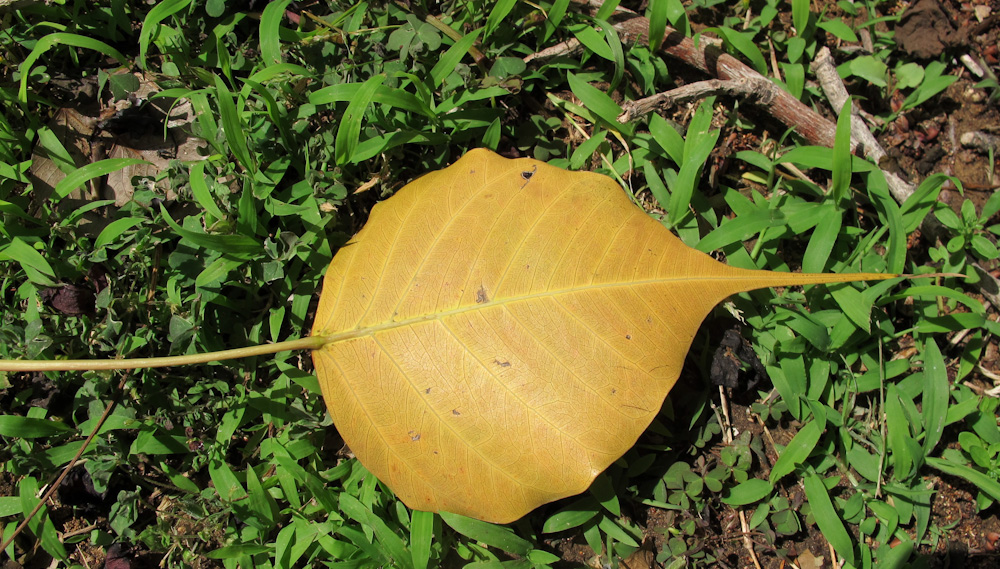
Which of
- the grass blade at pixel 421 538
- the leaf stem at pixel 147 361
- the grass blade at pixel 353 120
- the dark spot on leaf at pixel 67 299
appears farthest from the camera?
the dark spot on leaf at pixel 67 299

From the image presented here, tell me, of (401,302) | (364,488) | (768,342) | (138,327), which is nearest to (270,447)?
(364,488)

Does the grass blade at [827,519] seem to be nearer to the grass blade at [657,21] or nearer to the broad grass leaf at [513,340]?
the broad grass leaf at [513,340]

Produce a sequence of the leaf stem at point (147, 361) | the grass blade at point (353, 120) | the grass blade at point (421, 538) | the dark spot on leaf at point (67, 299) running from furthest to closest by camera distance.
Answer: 1. the dark spot on leaf at point (67, 299)
2. the grass blade at point (353, 120)
3. the grass blade at point (421, 538)
4. the leaf stem at point (147, 361)

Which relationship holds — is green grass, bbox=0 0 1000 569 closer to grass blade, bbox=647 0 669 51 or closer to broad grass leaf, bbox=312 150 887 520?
grass blade, bbox=647 0 669 51

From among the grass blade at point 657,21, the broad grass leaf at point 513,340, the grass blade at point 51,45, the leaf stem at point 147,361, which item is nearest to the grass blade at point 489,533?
the broad grass leaf at point 513,340

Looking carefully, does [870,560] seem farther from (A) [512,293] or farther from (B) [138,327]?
(B) [138,327]

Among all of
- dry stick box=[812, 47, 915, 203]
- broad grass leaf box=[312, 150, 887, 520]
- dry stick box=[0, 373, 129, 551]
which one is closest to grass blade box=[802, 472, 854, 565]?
broad grass leaf box=[312, 150, 887, 520]
